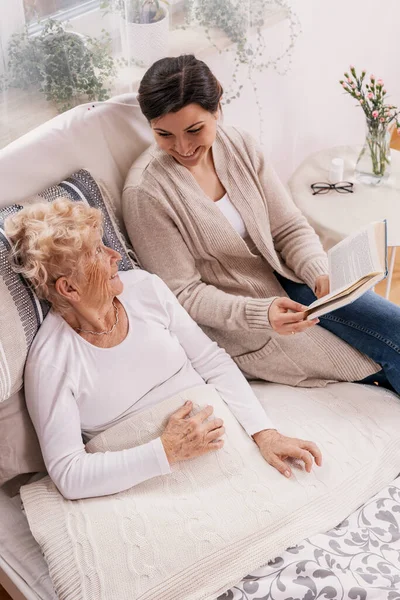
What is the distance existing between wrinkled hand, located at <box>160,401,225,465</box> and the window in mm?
1056

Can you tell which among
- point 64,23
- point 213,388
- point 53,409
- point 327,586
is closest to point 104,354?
point 53,409

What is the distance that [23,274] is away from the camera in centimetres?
150

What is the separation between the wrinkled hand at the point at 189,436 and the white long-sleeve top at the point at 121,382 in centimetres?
3

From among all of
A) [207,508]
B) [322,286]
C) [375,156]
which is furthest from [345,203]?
[207,508]

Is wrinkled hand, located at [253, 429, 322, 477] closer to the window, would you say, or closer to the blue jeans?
the blue jeans

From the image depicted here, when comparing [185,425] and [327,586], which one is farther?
[185,425]

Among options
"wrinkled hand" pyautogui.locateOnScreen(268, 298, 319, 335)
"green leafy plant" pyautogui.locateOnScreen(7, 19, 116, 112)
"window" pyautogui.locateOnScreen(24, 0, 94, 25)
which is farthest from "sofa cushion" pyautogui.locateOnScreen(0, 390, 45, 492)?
"window" pyautogui.locateOnScreen(24, 0, 94, 25)

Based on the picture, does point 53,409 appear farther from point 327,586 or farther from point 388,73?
point 388,73

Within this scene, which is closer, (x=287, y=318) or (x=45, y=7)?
(x=287, y=318)

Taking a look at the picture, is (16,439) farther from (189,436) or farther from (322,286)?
(322,286)

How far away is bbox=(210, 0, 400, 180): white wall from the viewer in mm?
2650

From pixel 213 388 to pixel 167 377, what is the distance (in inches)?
4.4

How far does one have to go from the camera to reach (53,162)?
1.73 metres

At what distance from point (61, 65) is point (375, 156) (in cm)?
107
